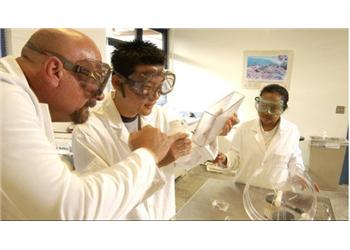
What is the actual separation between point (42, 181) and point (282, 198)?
0.85 m

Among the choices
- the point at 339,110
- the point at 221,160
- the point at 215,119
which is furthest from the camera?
the point at 339,110

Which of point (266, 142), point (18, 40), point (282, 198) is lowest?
point (282, 198)

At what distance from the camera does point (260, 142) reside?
1.51 m

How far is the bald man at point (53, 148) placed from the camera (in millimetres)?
436

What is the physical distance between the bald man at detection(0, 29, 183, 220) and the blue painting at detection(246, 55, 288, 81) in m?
2.51

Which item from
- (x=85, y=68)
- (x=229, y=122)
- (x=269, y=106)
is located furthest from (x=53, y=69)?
(x=269, y=106)

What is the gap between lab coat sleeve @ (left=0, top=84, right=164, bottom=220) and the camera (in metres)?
0.43

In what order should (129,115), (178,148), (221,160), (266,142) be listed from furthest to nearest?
(266,142) → (221,160) → (129,115) → (178,148)

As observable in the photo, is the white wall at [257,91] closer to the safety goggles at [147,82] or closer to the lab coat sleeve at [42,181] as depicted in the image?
the safety goggles at [147,82]

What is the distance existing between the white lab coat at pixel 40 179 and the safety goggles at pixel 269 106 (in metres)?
1.04

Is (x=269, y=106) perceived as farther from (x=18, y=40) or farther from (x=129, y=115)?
(x=18, y=40)

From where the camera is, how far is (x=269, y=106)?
1.38 metres
